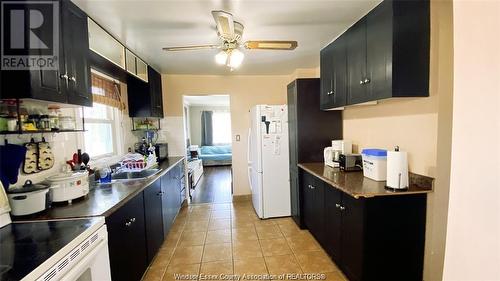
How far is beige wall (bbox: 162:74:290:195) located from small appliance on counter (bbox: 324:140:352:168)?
184 cm

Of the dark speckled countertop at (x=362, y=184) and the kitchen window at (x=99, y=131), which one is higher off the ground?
the kitchen window at (x=99, y=131)

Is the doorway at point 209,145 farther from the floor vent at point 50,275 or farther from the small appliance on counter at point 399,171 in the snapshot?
the floor vent at point 50,275

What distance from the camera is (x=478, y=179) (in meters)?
0.60

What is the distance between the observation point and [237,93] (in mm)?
4422

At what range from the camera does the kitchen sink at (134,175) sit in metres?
2.72

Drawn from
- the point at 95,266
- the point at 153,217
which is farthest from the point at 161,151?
the point at 95,266

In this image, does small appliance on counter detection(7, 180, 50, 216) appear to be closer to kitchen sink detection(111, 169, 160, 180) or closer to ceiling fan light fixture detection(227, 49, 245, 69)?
kitchen sink detection(111, 169, 160, 180)

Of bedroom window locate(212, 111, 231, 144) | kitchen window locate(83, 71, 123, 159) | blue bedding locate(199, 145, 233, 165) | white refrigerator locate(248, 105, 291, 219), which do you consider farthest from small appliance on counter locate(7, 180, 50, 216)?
bedroom window locate(212, 111, 231, 144)

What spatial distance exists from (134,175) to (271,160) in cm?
181

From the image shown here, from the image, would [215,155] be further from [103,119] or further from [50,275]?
[50,275]

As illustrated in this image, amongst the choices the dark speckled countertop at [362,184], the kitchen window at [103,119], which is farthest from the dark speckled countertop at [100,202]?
the dark speckled countertop at [362,184]

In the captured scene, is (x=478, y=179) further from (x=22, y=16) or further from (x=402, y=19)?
(x=22, y=16)

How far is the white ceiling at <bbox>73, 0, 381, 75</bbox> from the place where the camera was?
184cm

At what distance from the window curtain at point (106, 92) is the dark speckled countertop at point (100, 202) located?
1.09 metres
